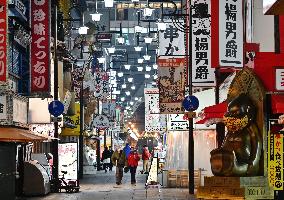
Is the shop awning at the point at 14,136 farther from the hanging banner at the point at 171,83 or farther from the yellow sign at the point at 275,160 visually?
the yellow sign at the point at 275,160

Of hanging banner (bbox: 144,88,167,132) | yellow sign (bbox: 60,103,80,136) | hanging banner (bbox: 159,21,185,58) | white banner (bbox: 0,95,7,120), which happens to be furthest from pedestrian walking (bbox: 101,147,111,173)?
white banner (bbox: 0,95,7,120)

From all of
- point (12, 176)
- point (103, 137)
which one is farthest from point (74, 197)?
point (103, 137)

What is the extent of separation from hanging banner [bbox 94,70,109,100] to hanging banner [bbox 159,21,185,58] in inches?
958

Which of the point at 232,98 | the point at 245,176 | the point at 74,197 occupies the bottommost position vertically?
the point at 74,197

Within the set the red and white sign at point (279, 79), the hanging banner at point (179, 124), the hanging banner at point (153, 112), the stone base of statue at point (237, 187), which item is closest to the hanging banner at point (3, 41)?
the red and white sign at point (279, 79)

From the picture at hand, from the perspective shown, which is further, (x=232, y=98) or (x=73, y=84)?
(x=73, y=84)

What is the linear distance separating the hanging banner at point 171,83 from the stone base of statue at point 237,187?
1995cm

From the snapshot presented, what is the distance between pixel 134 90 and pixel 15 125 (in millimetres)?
109805

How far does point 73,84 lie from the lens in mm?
44688

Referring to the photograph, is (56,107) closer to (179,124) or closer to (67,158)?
(67,158)

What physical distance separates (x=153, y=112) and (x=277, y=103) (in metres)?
31.8

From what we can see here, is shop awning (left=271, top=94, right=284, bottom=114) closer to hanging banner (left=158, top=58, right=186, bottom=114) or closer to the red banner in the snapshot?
the red banner

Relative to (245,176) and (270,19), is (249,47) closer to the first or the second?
(270,19)

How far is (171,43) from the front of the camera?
3162 cm
